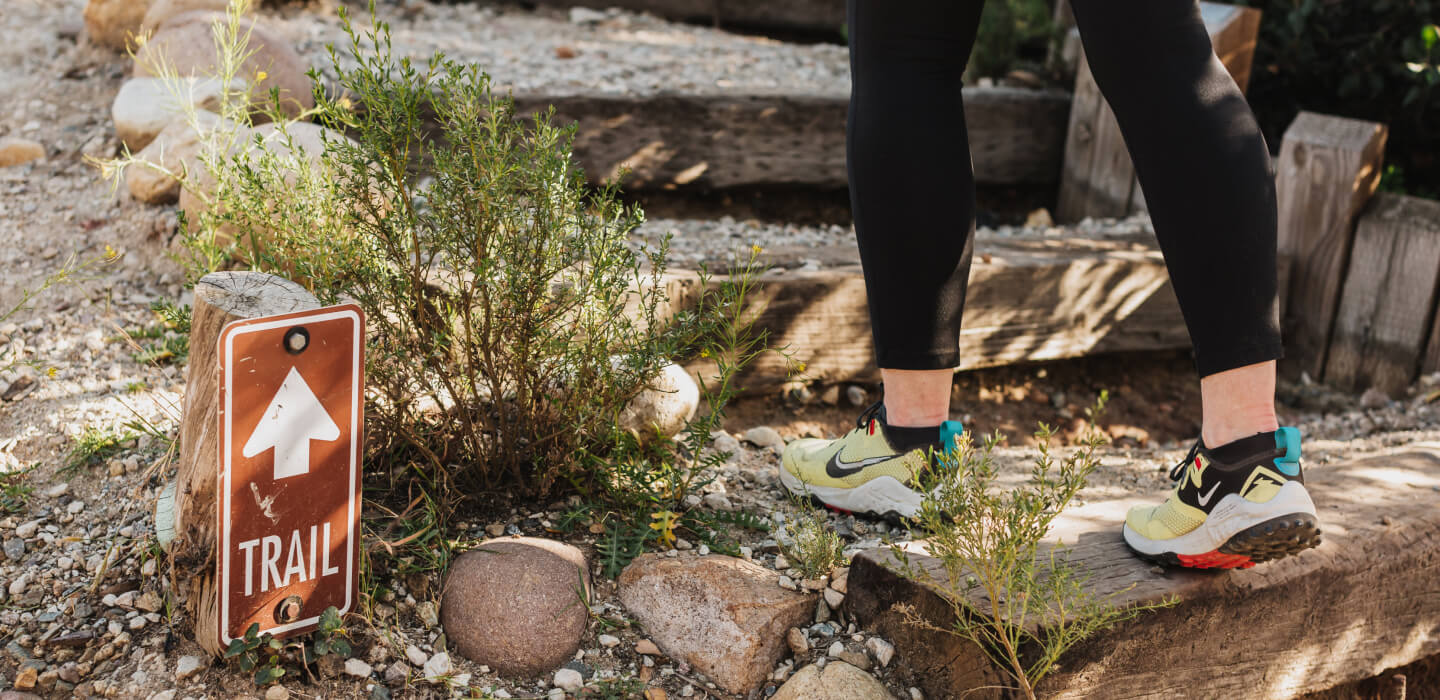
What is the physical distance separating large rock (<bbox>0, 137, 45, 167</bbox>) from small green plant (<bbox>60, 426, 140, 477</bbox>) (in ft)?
4.79

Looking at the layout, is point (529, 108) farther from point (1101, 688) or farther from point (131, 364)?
point (1101, 688)

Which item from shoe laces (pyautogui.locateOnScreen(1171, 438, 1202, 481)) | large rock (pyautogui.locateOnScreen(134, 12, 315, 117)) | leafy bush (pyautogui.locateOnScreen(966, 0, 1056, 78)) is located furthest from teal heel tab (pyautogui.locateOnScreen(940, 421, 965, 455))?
leafy bush (pyautogui.locateOnScreen(966, 0, 1056, 78))

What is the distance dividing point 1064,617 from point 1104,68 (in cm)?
86

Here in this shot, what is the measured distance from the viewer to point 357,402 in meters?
1.62

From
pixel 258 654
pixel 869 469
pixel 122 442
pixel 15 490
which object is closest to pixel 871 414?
pixel 869 469

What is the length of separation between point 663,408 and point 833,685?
770 millimetres

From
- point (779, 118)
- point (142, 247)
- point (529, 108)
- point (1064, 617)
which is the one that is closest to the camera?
point (1064, 617)

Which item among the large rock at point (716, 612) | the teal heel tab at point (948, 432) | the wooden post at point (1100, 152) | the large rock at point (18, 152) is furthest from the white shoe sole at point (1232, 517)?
the large rock at point (18, 152)

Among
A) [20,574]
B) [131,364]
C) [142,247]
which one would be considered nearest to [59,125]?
[142,247]

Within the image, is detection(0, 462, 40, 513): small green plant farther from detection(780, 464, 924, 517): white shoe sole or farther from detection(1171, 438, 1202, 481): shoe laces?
detection(1171, 438, 1202, 481): shoe laces

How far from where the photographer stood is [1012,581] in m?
1.70

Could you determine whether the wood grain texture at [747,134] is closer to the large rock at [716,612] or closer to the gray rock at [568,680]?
the large rock at [716,612]

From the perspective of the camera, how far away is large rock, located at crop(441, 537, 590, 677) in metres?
1.84

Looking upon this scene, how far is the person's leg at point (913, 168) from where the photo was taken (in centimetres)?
187
